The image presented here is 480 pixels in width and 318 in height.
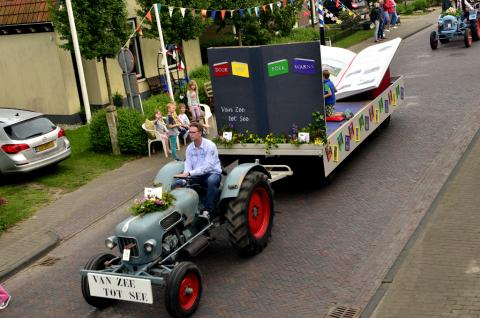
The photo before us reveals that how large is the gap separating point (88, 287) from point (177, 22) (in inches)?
596

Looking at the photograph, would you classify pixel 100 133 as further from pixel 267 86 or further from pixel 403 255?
pixel 403 255

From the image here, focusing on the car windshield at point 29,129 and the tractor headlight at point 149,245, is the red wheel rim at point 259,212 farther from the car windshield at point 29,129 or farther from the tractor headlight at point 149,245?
the car windshield at point 29,129

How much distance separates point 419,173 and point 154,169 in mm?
5739

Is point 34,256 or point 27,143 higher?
point 27,143

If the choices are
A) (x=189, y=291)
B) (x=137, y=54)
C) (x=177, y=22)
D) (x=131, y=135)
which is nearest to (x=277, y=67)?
(x=189, y=291)

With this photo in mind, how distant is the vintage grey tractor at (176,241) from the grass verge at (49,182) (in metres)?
4.21

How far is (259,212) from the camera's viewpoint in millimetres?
9523

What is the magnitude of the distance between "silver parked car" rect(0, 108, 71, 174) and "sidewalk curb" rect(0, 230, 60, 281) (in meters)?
2.80

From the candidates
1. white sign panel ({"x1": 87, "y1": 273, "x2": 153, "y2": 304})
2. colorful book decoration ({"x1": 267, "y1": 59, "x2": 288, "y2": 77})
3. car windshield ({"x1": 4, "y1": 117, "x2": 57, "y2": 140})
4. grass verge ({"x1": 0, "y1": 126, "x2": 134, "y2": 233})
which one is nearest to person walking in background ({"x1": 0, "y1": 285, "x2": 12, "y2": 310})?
white sign panel ({"x1": 87, "y1": 273, "x2": 153, "y2": 304})

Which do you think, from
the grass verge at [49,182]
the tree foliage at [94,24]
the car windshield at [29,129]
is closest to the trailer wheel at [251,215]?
the grass verge at [49,182]

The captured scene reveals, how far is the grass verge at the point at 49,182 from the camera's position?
486 inches

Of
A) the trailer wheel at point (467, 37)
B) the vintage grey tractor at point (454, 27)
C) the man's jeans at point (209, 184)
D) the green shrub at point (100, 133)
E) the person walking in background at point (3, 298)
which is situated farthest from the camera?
the vintage grey tractor at point (454, 27)

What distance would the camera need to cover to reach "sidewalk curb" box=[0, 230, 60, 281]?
9758mm

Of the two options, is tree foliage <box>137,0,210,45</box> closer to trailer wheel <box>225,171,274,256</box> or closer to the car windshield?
the car windshield
